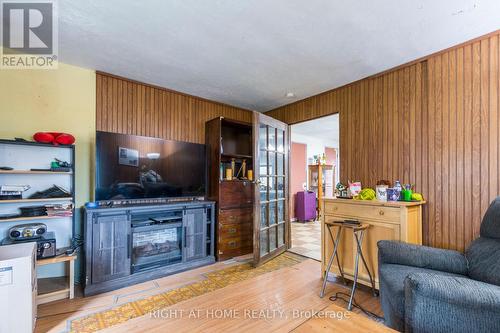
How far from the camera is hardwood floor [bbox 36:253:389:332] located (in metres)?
1.49

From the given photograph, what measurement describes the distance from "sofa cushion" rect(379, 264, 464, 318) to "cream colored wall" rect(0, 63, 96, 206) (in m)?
3.01

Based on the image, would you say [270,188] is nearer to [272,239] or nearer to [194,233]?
[272,239]

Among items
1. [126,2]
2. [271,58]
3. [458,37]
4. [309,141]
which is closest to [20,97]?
[126,2]

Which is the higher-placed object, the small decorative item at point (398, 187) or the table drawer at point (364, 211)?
the small decorative item at point (398, 187)

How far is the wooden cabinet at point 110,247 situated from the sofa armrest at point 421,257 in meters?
2.49

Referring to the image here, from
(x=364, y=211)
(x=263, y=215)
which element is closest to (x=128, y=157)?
(x=263, y=215)

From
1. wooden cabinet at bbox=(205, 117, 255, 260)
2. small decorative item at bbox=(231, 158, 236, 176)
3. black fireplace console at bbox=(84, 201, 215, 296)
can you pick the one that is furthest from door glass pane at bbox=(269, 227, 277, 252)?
small decorative item at bbox=(231, 158, 236, 176)

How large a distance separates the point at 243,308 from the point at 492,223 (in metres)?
1.96

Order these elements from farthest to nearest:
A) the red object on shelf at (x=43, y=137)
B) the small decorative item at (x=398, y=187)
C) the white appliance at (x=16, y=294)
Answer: the small decorative item at (x=398, y=187), the red object on shelf at (x=43, y=137), the white appliance at (x=16, y=294)

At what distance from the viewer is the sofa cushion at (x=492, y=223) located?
162cm

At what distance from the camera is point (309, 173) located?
6.84m

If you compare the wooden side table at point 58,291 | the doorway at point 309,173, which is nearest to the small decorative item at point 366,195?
the doorway at point 309,173

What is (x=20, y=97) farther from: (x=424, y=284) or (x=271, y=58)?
(x=424, y=284)

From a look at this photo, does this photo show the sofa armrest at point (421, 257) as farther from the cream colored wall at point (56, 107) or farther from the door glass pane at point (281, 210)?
the cream colored wall at point (56, 107)
